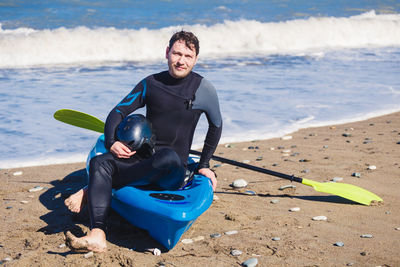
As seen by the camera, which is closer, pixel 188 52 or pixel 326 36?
pixel 188 52

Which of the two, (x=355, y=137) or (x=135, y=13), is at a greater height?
(x=135, y=13)

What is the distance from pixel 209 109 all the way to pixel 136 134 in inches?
25.2

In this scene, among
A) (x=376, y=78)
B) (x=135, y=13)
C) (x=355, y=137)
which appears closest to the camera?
(x=355, y=137)

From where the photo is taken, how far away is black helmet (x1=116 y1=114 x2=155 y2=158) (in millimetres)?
3275

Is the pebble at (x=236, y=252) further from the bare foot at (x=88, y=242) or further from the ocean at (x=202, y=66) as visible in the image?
the ocean at (x=202, y=66)

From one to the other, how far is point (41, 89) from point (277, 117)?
4.40 metres

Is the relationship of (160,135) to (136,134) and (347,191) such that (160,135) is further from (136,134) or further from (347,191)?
(347,191)

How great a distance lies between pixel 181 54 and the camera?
3475 millimetres

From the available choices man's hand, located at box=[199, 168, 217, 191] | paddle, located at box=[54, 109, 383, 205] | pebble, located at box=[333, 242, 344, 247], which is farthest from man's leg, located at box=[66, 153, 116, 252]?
pebble, located at box=[333, 242, 344, 247]

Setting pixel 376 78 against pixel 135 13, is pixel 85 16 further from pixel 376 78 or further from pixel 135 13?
pixel 376 78

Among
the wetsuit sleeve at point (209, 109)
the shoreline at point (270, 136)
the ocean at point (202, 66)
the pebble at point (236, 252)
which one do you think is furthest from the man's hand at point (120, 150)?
the ocean at point (202, 66)

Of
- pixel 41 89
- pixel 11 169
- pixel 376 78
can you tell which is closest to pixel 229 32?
pixel 376 78

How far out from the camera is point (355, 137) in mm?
6281

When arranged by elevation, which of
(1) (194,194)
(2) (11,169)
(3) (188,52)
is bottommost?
(2) (11,169)
